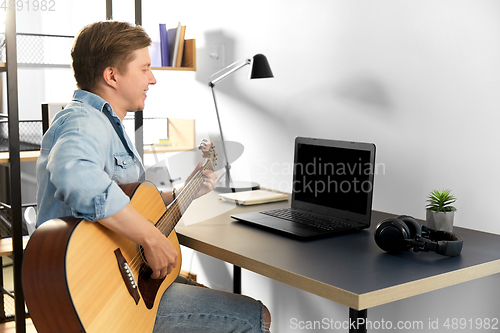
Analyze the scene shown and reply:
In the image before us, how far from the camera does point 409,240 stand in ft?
3.88

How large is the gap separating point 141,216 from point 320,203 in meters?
0.70

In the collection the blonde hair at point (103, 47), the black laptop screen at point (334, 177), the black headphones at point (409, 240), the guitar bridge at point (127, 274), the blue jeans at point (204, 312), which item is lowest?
the blue jeans at point (204, 312)

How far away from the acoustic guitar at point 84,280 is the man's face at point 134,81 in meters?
0.26

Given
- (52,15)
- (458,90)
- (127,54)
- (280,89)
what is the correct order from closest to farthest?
1. (127,54)
2. (458,90)
3. (280,89)
4. (52,15)

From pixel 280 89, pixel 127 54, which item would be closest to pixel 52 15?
pixel 280 89

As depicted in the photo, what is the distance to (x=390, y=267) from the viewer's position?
1.12 m

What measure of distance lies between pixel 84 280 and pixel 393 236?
0.71m

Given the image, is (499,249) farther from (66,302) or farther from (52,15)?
(52,15)

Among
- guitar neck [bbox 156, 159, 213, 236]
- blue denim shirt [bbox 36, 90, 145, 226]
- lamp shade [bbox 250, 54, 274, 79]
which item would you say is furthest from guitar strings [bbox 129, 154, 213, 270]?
lamp shade [bbox 250, 54, 274, 79]

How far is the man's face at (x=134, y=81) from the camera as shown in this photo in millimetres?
1256

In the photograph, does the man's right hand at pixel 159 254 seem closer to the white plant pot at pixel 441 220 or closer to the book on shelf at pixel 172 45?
the white plant pot at pixel 441 220

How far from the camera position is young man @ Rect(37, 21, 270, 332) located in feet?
3.38

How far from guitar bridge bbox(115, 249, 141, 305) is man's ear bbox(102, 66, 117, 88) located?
1.41ft

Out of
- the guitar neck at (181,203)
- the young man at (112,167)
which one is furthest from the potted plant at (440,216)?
the guitar neck at (181,203)
